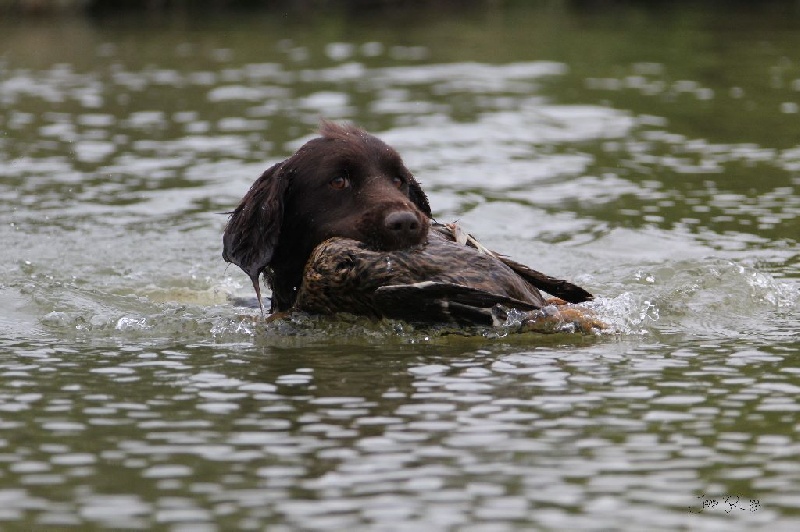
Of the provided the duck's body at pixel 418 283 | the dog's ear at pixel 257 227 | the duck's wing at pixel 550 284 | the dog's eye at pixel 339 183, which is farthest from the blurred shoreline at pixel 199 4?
the duck's body at pixel 418 283

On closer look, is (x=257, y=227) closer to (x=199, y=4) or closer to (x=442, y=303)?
(x=442, y=303)

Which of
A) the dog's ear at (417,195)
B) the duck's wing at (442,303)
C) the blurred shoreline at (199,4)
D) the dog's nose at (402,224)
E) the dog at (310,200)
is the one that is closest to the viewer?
the duck's wing at (442,303)

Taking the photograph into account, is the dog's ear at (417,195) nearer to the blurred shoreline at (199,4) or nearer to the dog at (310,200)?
the dog at (310,200)

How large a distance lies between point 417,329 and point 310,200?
941mm

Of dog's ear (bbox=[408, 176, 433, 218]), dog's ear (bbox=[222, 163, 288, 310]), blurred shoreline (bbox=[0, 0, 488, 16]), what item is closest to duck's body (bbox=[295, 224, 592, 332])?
dog's ear (bbox=[222, 163, 288, 310])

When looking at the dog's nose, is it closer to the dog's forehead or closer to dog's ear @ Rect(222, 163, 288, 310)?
the dog's forehead

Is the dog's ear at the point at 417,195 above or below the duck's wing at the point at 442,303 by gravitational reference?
above

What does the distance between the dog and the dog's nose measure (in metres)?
0.24

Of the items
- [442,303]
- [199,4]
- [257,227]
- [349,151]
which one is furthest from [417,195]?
[199,4]

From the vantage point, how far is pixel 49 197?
453 inches

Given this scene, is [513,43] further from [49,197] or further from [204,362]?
[204,362]

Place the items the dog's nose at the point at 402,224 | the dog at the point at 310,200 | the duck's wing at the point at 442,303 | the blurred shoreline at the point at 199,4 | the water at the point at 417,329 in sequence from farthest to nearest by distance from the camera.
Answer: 1. the blurred shoreline at the point at 199,4
2. the dog at the point at 310,200
3. the dog's nose at the point at 402,224
4. the duck's wing at the point at 442,303
5. the water at the point at 417,329

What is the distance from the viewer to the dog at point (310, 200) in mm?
6789

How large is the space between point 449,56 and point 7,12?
10651mm
